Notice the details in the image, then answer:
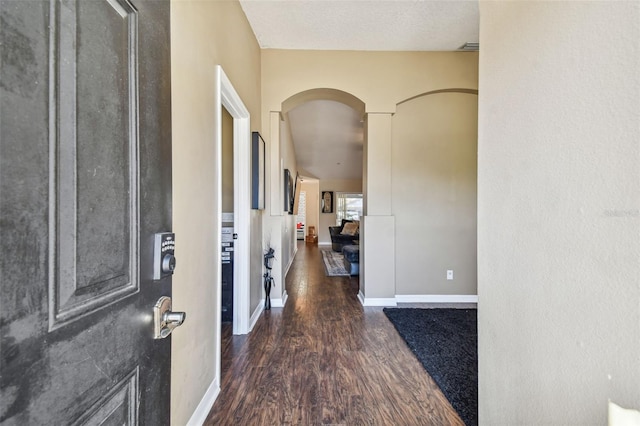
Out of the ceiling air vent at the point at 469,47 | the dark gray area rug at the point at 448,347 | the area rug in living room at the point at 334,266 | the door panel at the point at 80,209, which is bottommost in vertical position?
the area rug in living room at the point at 334,266

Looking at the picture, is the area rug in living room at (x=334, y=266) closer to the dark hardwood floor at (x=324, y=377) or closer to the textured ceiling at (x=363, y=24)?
the dark hardwood floor at (x=324, y=377)

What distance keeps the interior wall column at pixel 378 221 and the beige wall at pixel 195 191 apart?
195cm

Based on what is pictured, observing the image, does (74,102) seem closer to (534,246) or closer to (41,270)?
(41,270)

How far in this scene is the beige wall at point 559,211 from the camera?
2.18 ft

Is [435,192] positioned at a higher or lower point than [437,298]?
higher

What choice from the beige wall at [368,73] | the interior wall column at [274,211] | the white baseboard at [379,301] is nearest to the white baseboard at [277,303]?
the interior wall column at [274,211]

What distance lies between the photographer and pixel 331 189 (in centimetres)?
1100

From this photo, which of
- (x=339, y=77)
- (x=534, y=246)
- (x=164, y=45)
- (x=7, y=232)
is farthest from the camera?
(x=339, y=77)

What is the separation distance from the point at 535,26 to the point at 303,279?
4496mm

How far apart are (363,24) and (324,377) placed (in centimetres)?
305

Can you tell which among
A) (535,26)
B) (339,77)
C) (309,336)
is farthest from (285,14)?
(309,336)

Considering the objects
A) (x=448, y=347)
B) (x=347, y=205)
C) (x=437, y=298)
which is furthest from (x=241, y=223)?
(x=347, y=205)

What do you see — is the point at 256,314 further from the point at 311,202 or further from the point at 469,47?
the point at 311,202

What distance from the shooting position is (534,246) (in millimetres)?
929
